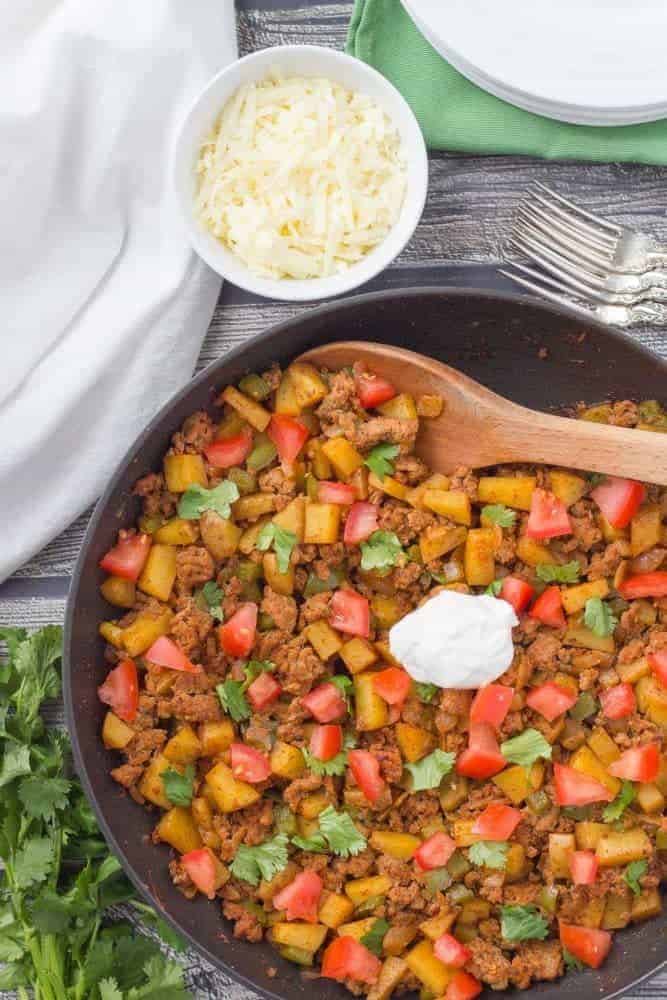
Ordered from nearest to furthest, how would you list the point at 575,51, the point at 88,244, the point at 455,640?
the point at 455,640 < the point at 575,51 < the point at 88,244

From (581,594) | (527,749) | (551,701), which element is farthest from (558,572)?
(527,749)

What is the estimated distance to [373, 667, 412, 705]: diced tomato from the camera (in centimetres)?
326

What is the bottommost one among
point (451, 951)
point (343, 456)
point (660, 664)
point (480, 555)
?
point (451, 951)

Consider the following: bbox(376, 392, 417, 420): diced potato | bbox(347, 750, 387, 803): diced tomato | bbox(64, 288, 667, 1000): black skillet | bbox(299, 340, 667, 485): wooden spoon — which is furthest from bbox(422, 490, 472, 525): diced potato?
bbox(347, 750, 387, 803): diced tomato

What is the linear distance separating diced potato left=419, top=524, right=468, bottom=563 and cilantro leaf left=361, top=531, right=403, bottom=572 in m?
0.07

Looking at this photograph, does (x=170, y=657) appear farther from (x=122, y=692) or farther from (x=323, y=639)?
(x=323, y=639)

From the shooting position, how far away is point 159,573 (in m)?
3.30

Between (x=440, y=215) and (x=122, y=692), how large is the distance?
1.73 metres

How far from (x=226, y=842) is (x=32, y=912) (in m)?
0.56

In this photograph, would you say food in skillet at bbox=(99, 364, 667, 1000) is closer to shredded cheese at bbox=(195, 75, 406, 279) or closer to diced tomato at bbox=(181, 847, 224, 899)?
diced tomato at bbox=(181, 847, 224, 899)

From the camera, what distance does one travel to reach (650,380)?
11.0 feet

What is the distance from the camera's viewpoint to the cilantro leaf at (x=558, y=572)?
3.36m

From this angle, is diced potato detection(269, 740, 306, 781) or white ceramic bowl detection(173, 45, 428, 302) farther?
white ceramic bowl detection(173, 45, 428, 302)

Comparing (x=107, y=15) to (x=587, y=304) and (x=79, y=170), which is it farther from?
(x=587, y=304)
